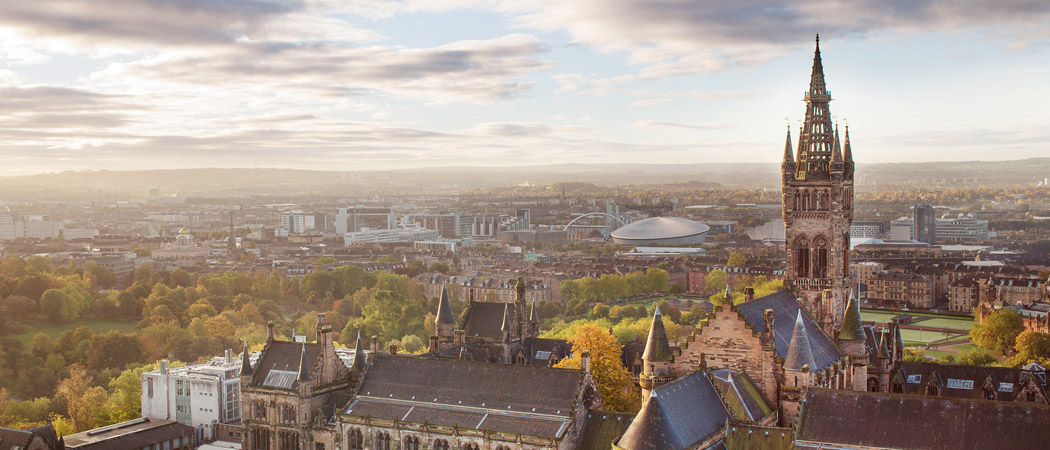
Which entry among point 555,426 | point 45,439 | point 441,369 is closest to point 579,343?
point 441,369

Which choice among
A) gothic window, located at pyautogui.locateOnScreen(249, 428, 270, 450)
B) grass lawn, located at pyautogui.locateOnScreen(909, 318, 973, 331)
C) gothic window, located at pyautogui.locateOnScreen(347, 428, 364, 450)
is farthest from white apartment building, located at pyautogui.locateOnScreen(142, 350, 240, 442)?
grass lawn, located at pyautogui.locateOnScreen(909, 318, 973, 331)

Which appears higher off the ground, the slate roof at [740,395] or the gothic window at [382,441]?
the slate roof at [740,395]

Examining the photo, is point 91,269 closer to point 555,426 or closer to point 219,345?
point 219,345

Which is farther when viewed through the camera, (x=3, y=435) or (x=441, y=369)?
(x=3, y=435)

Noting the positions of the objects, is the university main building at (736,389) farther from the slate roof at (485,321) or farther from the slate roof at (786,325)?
the slate roof at (485,321)

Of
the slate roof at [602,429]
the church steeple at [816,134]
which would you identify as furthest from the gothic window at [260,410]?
the church steeple at [816,134]

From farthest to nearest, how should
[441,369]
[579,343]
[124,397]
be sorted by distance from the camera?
[124,397] → [579,343] → [441,369]
